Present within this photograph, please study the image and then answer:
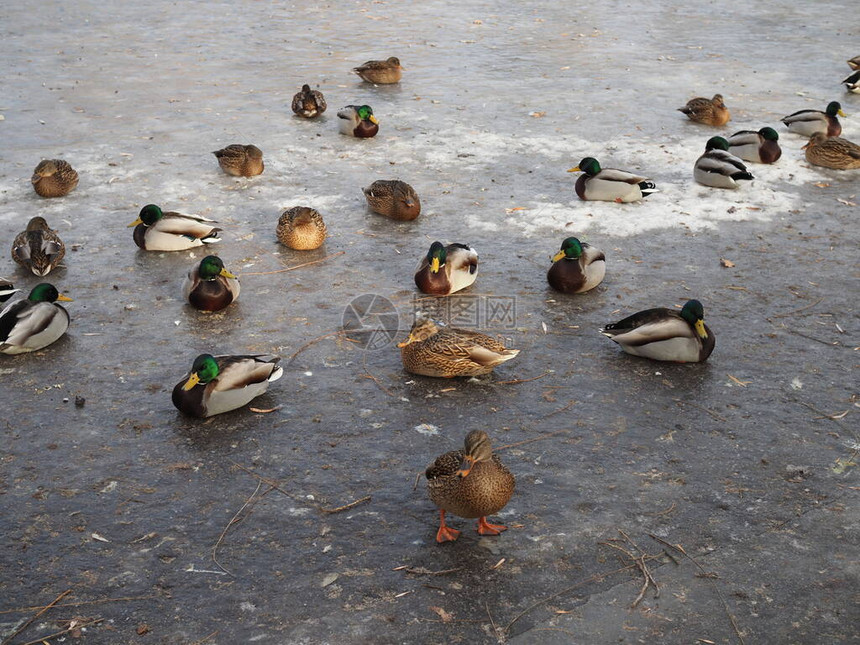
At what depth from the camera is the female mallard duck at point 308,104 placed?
33.4 ft

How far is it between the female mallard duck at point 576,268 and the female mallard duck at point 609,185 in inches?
67.2

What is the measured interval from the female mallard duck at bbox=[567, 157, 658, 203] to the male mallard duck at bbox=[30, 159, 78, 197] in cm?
469

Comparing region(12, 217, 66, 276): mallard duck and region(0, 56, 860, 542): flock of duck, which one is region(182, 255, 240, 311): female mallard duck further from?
region(12, 217, 66, 276): mallard duck

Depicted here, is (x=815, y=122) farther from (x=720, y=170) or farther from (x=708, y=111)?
(x=720, y=170)

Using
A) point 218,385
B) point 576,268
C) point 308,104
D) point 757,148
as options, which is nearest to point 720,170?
point 757,148

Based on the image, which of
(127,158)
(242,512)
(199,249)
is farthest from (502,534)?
(127,158)

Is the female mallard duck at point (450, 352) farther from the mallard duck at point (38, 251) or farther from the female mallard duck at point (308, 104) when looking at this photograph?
the female mallard duck at point (308, 104)

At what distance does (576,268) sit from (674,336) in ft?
3.63

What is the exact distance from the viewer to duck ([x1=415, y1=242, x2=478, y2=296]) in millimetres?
6273

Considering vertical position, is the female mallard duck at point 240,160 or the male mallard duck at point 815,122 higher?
the male mallard duck at point 815,122

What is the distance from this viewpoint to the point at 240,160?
842 cm

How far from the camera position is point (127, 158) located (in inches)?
355

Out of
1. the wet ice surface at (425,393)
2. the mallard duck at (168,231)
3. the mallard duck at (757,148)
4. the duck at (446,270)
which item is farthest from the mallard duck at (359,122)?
the mallard duck at (757,148)

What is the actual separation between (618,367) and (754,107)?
265 inches
